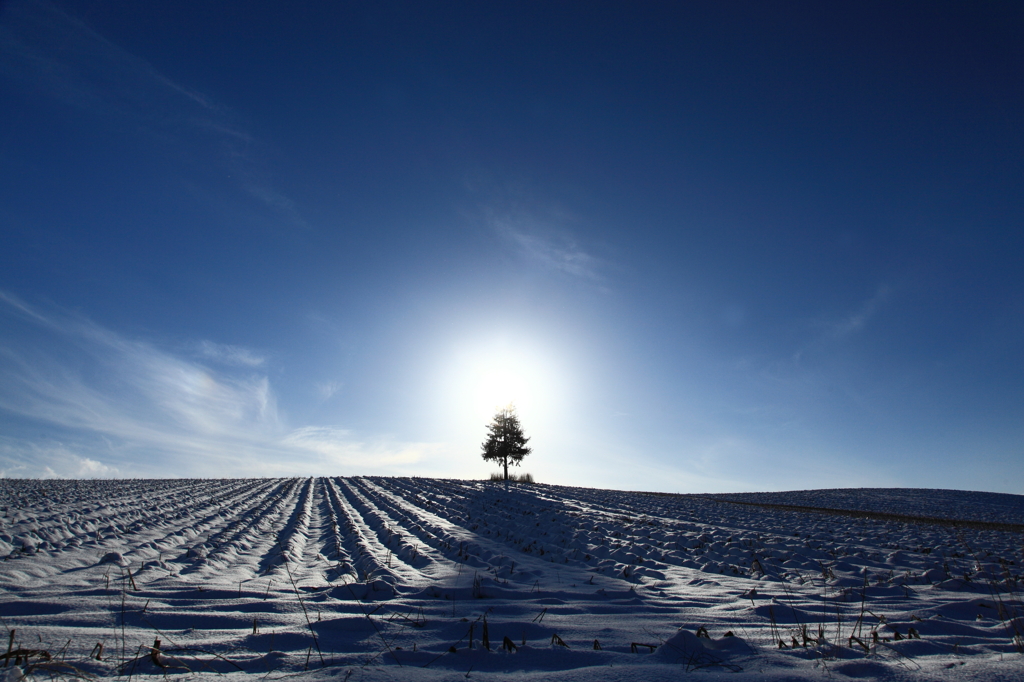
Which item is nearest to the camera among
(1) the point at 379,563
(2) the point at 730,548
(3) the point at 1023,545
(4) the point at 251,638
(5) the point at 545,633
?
(4) the point at 251,638

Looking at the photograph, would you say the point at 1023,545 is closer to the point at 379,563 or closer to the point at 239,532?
the point at 379,563

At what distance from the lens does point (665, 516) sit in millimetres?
13602

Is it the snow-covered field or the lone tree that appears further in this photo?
the lone tree

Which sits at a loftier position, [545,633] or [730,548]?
[545,633]

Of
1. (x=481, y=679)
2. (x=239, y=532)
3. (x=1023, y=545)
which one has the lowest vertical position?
(x=1023, y=545)

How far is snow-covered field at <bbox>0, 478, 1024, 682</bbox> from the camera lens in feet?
8.80

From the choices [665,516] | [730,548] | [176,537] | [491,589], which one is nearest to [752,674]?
[491,589]

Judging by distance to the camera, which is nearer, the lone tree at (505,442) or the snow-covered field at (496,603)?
the snow-covered field at (496,603)

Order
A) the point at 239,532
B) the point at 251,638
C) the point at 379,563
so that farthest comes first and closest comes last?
the point at 239,532, the point at 379,563, the point at 251,638

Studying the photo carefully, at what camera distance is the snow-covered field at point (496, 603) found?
2.68 metres

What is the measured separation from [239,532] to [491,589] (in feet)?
22.3

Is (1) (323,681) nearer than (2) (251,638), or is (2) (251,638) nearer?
(1) (323,681)

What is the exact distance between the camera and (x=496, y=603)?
435 cm

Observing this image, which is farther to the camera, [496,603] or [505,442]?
[505,442]
